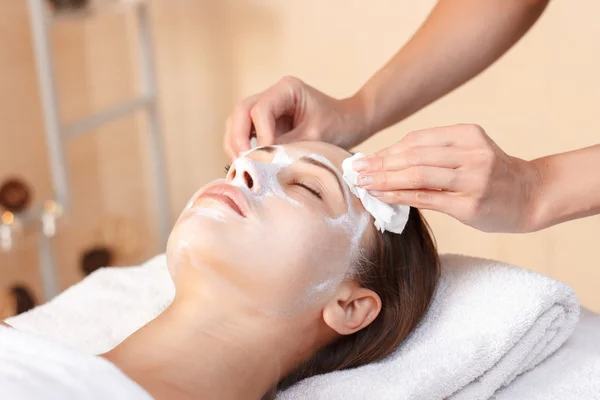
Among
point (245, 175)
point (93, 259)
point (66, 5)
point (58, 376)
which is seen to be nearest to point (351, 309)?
point (245, 175)

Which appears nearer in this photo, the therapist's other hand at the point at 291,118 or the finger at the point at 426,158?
the finger at the point at 426,158

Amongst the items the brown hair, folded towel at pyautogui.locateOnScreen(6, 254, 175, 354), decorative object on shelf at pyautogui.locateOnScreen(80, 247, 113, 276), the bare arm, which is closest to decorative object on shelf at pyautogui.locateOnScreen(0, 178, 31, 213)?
decorative object on shelf at pyautogui.locateOnScreen(80, 247, 113, 276)

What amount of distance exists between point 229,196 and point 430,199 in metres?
0.30

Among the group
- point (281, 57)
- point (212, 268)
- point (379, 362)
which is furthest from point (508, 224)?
point (281, 57)

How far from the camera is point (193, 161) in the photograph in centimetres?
281

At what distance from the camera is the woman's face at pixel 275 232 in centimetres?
112

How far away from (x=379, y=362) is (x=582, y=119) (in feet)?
3.41

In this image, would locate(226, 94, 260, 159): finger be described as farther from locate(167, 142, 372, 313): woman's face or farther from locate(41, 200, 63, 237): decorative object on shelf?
locate(41, 200, 63, 237): decorative object on shelf

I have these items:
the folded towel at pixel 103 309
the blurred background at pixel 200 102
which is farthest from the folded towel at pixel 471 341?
the blurred background at pixel 200 102

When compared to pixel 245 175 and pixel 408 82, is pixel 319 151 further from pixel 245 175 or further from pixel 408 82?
pixel 408 82

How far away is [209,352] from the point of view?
1.13 meters

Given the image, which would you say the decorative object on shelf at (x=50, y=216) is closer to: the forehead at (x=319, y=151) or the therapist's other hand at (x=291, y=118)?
the therapist's other hand at (x=291, y=118)

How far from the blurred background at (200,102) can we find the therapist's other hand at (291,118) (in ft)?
2.47

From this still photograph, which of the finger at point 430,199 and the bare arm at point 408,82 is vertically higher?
the bare arm at point 408,82
